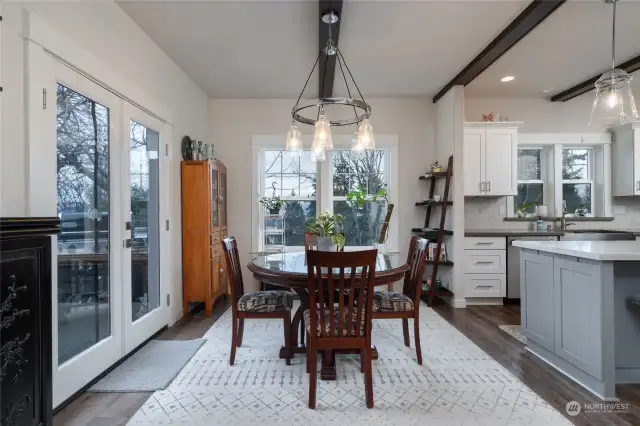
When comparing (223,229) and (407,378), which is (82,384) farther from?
(223,229)

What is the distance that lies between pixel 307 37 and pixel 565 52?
2599 mm

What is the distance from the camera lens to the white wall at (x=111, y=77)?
167 cm

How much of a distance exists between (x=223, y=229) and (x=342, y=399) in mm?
2884

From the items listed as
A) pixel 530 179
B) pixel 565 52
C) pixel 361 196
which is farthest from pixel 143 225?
pixel 530 179

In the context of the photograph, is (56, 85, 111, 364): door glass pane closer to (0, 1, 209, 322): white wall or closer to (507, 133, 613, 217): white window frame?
(0, 1, 209, 322): white wall

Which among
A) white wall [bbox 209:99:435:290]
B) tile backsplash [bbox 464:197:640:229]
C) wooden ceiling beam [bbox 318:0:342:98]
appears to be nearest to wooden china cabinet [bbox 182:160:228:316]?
white wall [bbox 209:99:435:290]

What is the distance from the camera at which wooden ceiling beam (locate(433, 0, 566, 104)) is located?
252 centimetres

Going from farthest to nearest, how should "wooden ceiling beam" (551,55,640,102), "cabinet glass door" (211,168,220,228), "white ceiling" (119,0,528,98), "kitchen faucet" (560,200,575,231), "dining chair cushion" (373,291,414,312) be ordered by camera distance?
"kitchen faucet" (560,200,575,231)
"cabinet glass door" (211,168,220,228)
"wooden ceiling beam" (551,55,640,102)
"white ceiling" (119,0,528,98)
"dining chair cushion" (373,291,414,312)

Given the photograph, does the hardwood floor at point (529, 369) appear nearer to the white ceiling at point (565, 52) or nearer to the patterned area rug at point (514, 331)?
the patterned area rug at point (514, 331)

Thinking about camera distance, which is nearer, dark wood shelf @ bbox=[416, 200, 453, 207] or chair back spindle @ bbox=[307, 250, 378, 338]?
chair back spindle @ bbox=[307, 250, 378, 338]

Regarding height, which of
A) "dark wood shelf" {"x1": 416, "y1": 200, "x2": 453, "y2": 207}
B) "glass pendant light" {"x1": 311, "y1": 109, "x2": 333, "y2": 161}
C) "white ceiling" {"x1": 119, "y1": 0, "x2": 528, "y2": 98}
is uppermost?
"white ceiling" {"x1": 119, "y1": 0, "x2": 528, "y2": 98}

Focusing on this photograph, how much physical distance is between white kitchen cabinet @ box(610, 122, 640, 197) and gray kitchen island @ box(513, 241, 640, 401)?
2.98m

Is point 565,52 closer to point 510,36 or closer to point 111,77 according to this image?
point 510,36

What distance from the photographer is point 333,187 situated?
196 inches
